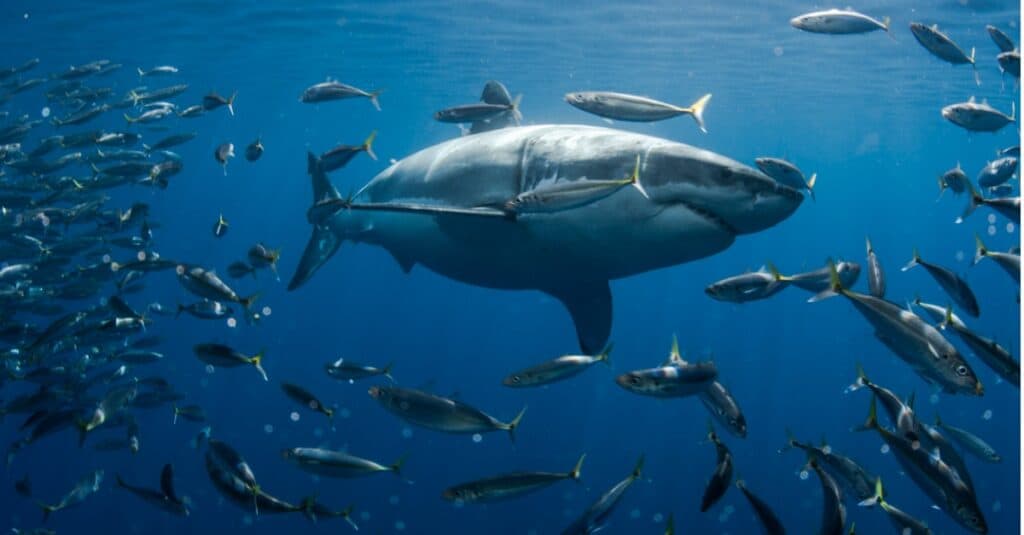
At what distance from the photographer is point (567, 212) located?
4.16 m

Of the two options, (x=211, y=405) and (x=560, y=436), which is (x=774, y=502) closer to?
(x=560, y=436)

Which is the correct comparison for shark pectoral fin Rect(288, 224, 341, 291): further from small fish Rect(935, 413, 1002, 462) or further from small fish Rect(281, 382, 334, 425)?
small fish Rect(935, 413, 1002, 462)

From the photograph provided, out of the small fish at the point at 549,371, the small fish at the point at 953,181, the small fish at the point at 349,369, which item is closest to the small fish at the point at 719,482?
the small fish at the point at 549,371

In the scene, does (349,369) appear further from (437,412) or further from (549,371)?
(549,371)

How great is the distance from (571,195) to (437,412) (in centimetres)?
181

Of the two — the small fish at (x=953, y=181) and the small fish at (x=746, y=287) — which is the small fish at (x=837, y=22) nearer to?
the small fish at (x=953, y=181)

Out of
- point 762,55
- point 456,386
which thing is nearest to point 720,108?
point 762,55

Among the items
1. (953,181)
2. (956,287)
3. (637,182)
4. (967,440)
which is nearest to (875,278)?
(956,287)

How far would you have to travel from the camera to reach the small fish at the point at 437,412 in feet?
14.6

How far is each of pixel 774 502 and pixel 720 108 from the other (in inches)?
1148

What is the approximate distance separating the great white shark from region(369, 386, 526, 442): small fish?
120cm

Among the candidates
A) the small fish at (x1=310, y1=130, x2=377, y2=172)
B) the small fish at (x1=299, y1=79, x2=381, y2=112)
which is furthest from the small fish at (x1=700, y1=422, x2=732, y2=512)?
the small fish at (x1=299, y1=79, x2=381, y2=112)

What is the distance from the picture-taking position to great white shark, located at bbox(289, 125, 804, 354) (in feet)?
11.7

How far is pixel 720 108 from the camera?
141ft
